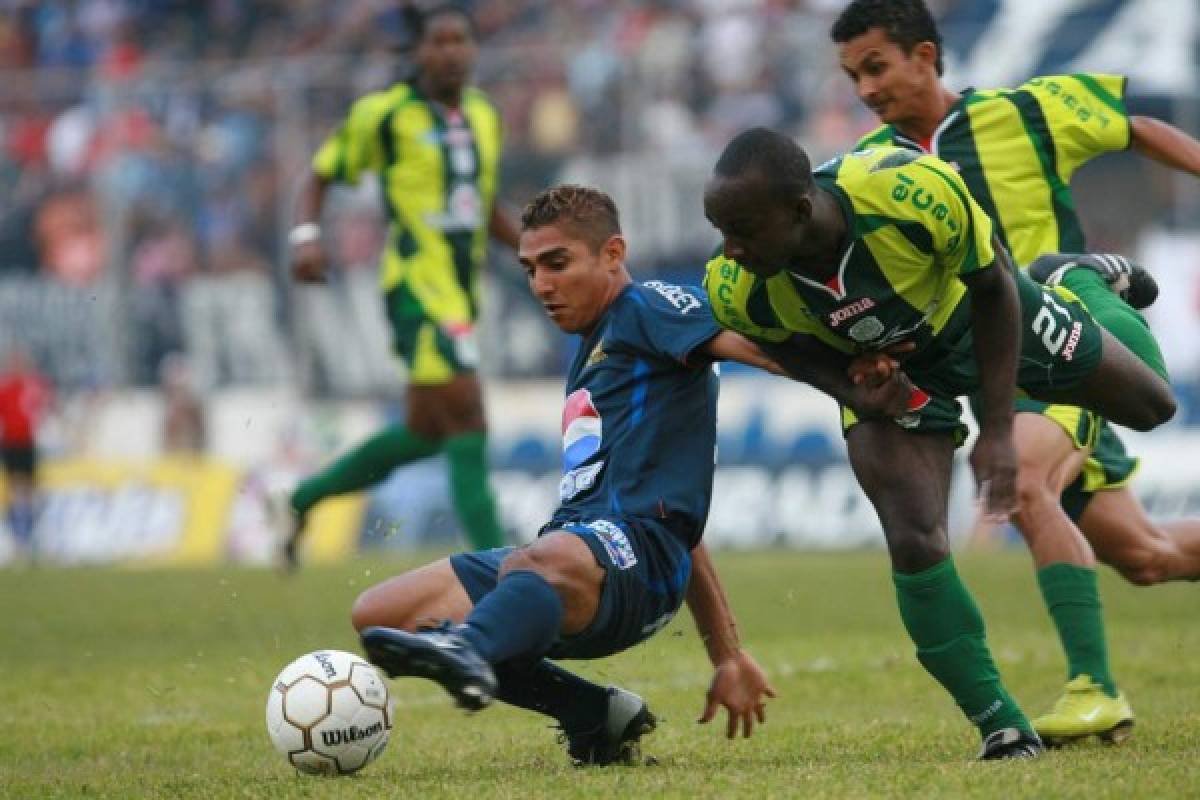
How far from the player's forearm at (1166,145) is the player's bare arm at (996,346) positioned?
1658mm

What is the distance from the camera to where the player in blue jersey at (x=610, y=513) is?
4.98 metres

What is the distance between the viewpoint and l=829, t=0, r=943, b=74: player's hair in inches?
252

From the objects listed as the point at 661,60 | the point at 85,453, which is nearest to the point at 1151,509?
the point at 661,60

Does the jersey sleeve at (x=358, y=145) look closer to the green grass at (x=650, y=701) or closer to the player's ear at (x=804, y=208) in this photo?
the green grass at (x=650, y=701)

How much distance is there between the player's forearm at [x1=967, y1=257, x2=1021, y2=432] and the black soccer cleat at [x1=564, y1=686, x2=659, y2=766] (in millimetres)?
1218

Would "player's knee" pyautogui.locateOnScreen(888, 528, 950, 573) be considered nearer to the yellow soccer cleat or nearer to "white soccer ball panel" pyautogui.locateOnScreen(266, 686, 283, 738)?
the yellow soccer cleat

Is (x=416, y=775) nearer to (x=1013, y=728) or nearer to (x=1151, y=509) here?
(x=1013, y=728)

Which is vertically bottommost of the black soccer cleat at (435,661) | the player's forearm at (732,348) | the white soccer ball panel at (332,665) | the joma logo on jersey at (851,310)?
the white soccer ball panel at (332,665)

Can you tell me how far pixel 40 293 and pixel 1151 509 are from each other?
438 inches

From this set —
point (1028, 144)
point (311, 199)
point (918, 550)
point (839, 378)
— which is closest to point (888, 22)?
point (1028, 144)

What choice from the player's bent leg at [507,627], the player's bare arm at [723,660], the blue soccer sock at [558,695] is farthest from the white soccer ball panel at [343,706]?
the player's bare arm at [723,660]

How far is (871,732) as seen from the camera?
6.05 metres

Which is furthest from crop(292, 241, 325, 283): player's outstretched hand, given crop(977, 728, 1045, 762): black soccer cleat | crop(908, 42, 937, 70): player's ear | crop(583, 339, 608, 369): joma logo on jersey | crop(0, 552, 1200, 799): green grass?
crop(977, 728, 1045, 762): black soccer cleat

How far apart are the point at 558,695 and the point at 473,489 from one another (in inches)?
186
